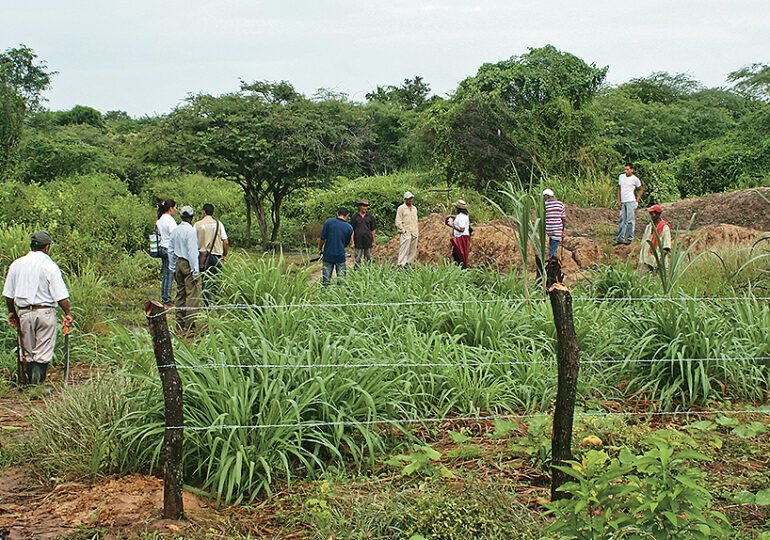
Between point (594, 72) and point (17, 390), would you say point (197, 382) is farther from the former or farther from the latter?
point (594, 72)

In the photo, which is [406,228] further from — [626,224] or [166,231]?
[166,231]

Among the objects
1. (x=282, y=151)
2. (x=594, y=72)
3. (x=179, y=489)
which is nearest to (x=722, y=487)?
(x=179, y=489)

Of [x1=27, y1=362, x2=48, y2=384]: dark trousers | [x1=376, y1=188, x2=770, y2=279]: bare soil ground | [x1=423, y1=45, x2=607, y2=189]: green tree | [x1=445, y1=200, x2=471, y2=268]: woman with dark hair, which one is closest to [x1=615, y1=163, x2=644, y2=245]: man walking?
[x1=376, y1=188, x2=770, y2=279]: bare soil ground

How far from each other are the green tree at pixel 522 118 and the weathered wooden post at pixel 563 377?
1675 centimetres

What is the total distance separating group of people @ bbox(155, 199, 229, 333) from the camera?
817cm

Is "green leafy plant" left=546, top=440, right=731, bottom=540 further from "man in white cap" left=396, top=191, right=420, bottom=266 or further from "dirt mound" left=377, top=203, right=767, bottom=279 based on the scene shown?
"man in white cap" left=396, top=191, right=420, bottom=266

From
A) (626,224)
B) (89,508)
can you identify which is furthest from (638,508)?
(626,224)

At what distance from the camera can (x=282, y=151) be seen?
55.2ft

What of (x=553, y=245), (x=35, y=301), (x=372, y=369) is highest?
(x=553, y=245)

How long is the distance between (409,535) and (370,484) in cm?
58

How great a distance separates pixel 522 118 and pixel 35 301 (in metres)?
16.8

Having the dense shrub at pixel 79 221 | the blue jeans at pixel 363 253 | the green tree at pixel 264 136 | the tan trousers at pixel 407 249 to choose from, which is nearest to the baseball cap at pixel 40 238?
the dense shrub at pixel 79 221

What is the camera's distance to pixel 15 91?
2119cm

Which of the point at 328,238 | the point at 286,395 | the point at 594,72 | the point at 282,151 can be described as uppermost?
the point at 594,72
